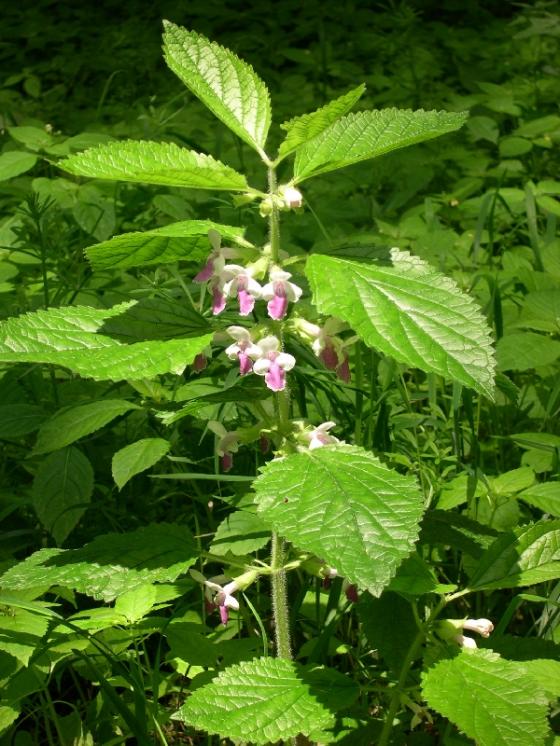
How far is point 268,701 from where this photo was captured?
1.32m

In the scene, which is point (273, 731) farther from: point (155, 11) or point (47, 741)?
point (155, 11)

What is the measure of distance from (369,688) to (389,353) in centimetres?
59

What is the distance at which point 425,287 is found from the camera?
3.99 ft

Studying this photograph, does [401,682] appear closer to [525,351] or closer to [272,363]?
[272,363]

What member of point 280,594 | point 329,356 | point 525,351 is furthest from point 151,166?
point 525,351

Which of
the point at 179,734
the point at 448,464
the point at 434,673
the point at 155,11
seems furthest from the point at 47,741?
the point at 155,11

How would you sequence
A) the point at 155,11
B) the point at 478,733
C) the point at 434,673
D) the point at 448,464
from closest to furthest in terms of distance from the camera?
the point at 478,733, the point at 434,673, the point at 448,464, the point at 155,11

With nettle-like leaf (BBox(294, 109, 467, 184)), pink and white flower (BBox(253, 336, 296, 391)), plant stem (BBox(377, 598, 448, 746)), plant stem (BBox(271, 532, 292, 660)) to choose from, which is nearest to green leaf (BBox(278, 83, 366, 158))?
nettle-like leaf (BBox(294, 109, 467, 184))

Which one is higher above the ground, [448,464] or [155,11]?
[155,11]

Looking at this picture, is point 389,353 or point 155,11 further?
point 155,11

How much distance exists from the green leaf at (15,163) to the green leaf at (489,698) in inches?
92.4

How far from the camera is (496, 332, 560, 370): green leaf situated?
2.27m

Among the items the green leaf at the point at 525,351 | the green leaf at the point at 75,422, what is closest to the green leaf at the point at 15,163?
the green leaf at the point at 75,422

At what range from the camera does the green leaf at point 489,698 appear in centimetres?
123
